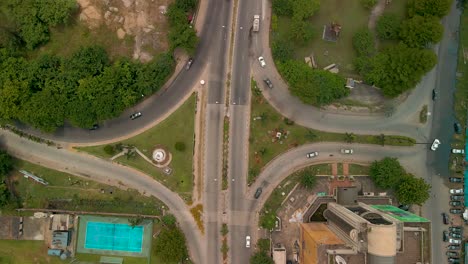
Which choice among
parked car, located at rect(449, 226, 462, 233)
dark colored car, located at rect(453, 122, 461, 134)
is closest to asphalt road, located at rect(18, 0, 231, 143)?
dark colored car, located at rect(453, 122, 461, 134)

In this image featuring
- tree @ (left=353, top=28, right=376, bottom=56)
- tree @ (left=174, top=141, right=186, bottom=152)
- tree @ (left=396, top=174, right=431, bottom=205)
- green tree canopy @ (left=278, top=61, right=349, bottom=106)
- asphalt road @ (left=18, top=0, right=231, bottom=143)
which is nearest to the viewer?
green tree canopy @ (left=278, top=61, right=349, bottom=106)

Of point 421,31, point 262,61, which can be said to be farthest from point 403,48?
point 262,61

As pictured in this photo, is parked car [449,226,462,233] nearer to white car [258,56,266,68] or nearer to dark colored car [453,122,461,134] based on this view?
dark colored car [453,122,461,134]

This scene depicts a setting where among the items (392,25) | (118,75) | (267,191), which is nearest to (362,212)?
(267,191)

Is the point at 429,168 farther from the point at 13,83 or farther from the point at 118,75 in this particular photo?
the point at 13,83

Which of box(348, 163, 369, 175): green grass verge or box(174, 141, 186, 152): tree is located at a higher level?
box(174, 141, 186, 152): tree

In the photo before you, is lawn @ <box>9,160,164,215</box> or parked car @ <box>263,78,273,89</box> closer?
lawn @ <box>9,160,164,215</box>

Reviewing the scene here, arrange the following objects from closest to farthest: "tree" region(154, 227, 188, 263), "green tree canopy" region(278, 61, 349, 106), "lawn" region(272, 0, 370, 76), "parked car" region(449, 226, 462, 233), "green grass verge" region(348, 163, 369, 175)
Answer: "green tree canopy" region(278, 61, 349, 106) → "tree" region(154, 227, 188, 263) → "parked car" region(449, 226, 462, 233) → "green grass verge" region(348, 163, 369, 175) → "lawn" region(272, 0, 370, 76)

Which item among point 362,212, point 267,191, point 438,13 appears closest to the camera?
point 362,212
